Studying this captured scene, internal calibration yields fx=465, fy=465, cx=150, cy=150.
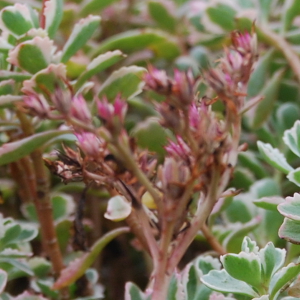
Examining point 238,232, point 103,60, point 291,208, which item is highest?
point 103,60

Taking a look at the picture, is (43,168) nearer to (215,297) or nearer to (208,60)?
(215,297)

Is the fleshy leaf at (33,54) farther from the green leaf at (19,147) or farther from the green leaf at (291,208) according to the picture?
the green leaf at (291,208)

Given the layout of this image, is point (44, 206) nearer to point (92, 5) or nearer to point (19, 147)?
point (19, 147)

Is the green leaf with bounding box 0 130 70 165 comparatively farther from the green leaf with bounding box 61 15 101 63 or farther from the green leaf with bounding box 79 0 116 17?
the green leaf with bounding box 79 0 116 17

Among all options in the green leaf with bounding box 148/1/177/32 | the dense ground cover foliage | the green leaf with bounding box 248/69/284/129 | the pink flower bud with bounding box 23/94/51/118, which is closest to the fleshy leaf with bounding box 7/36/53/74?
the dense ground cover foliage

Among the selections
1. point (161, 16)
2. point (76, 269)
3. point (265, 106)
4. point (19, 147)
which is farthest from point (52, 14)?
point (161, 16)

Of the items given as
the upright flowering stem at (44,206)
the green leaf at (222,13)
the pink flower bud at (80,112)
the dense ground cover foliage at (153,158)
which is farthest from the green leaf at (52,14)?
the green leaf at (222,13)
